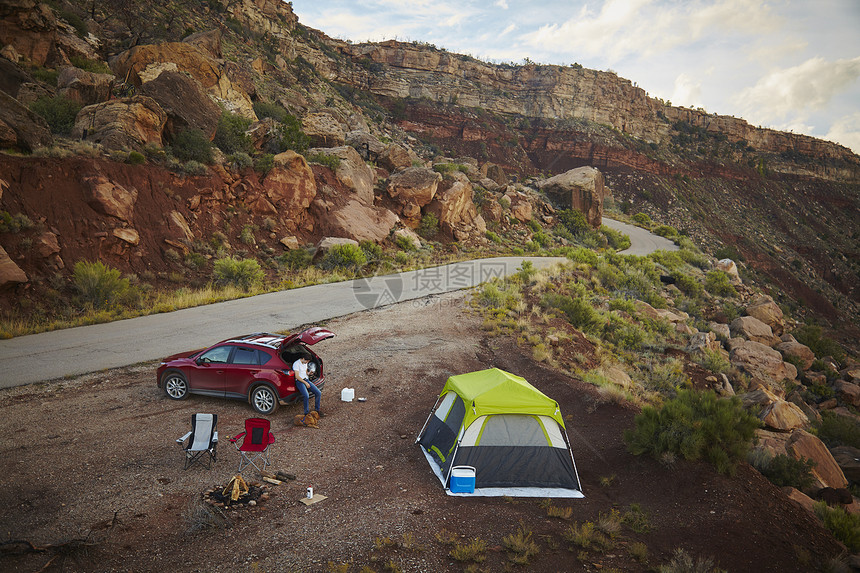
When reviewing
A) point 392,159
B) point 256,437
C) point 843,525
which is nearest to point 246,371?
point 256,437

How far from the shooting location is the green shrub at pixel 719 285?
2958cm

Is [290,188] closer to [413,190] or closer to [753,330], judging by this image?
[413,190]

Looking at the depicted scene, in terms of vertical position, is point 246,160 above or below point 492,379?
above

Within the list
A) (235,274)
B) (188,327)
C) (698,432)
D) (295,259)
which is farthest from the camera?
(295,259)

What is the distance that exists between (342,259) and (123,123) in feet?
36.9

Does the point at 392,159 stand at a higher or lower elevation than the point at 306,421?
higher

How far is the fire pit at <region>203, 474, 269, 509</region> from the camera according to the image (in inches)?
241

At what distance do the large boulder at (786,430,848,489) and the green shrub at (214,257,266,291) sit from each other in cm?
1827

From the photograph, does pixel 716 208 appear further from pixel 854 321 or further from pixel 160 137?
pixel 160 137

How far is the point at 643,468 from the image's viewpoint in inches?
310

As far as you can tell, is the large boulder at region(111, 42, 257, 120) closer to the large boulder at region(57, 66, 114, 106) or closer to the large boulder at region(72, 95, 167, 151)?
the large boulder at region(57, 66, 114, 106)

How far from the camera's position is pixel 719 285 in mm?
29578

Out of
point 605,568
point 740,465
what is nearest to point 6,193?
point 605,568

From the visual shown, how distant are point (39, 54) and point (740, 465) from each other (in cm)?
3578
